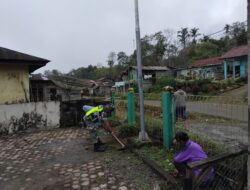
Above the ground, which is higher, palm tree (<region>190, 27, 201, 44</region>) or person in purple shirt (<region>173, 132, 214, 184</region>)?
palm tree (<region>190, 27, 201, 44</region>)

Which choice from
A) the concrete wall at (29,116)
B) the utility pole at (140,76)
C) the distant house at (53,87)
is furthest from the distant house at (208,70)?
the utility pole at (140,76)

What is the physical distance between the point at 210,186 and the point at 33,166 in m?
3.52

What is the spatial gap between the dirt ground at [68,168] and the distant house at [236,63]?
2191 centimetres

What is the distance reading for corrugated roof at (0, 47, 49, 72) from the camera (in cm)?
936

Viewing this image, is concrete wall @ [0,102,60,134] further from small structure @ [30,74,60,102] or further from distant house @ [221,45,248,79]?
distant house @ [221,45,248,79]

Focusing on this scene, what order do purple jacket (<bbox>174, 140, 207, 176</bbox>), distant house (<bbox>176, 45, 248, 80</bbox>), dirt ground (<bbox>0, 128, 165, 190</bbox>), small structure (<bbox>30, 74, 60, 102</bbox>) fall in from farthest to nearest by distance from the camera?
distant house (<bbox>176, 45, 248, 80</bbox>) < small structure (<bbox>30, 74, 60, 102</bbox>) < dirt ground (<bbox>0, 128, 165, 190</bbox>) < purple jacket (<bbox>174, 140, 207, 176</bbox>)

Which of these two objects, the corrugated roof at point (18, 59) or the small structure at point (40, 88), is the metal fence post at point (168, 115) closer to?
the corrugated roof at point (18, 59)

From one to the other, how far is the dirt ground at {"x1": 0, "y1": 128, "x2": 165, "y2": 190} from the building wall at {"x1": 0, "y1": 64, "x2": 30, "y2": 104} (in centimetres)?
335

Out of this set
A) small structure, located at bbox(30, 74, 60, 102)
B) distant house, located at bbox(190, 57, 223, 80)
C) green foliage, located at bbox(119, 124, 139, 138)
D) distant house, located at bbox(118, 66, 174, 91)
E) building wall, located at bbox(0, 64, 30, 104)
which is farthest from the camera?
distant house, located at bbox(118, 66, 174, 91)

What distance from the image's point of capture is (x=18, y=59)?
9570mm

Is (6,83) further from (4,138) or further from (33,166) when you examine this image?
(33,166)

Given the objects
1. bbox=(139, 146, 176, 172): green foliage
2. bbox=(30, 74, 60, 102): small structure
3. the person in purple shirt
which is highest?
bbox=(30, 74, 60, 102): small structure

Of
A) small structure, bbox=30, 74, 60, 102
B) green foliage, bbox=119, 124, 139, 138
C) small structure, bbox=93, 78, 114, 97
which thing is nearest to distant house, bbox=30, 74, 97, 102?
small structure, bbox=30, 74, 60, 102

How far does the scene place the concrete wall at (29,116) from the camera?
8.92m
